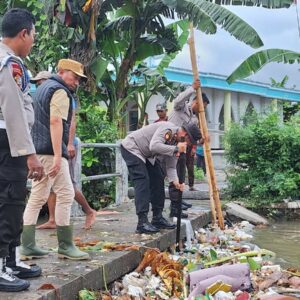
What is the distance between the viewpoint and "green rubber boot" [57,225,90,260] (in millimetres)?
3979

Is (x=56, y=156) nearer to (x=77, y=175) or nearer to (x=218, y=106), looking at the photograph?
(x=77, y=175)

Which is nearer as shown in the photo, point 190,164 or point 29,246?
point 29,246

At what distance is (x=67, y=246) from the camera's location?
4020mm

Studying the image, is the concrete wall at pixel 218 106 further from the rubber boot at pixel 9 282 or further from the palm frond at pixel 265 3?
the rubber boot at pixel 9 282

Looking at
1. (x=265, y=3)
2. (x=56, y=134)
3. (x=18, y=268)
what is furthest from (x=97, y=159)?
(x=265, y=3)

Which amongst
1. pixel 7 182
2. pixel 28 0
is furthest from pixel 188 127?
pixel 28 0

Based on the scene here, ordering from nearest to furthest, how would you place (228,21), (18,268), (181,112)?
(18,268) → (181,112) → (228,21)

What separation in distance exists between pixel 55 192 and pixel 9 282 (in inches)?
46.3

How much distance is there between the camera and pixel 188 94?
6.85 meters

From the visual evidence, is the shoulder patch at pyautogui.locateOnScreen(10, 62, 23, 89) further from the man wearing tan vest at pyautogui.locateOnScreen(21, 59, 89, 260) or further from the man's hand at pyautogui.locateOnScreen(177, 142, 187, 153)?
the man's hand at pyautogui.locateOnScreen(177, 142, 187, 153)

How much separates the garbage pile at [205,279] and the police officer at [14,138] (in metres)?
0.67

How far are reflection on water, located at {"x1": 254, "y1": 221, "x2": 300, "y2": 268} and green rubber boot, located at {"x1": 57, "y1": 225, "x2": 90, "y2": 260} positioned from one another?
8.56 ft

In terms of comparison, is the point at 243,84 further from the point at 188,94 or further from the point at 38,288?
the point at 38,288

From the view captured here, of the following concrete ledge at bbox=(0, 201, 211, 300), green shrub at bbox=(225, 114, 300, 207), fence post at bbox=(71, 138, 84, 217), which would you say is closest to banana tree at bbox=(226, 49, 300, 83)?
green shrub at bbox=(225, 114, 300, 207)
